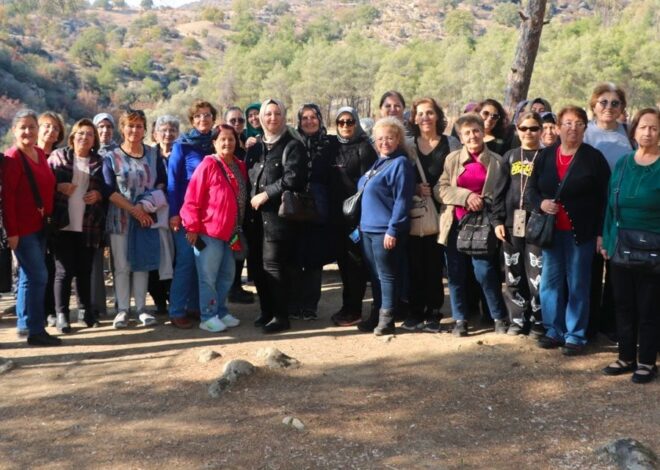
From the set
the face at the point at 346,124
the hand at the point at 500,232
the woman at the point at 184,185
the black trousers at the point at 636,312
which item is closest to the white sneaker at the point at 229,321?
the woman at the point at 184,185

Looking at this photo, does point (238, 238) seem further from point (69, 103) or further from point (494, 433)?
point (69, 103)

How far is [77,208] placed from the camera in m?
5.74

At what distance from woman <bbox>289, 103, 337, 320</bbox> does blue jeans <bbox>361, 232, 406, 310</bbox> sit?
0.51 metres

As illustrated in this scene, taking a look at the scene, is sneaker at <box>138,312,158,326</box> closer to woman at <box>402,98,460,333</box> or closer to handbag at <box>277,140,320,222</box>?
handbag at <box>277,140,320,222</box>

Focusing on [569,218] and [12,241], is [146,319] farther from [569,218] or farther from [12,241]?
[569,218]

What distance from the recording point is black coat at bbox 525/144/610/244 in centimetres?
476

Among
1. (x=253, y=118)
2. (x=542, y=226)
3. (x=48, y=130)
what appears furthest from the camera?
(x=253, y=118)

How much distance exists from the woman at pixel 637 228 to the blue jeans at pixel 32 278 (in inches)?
174

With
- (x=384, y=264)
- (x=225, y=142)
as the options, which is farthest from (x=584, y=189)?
(x=225, y=142)

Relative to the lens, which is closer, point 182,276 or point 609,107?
point 609,107

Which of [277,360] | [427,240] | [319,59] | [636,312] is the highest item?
[319,59]

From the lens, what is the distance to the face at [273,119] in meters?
5.48

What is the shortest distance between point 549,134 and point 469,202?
33.8 inches

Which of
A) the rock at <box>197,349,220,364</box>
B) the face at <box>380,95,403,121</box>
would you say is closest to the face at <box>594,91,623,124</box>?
the face at <box>380,95,403,121</box>
